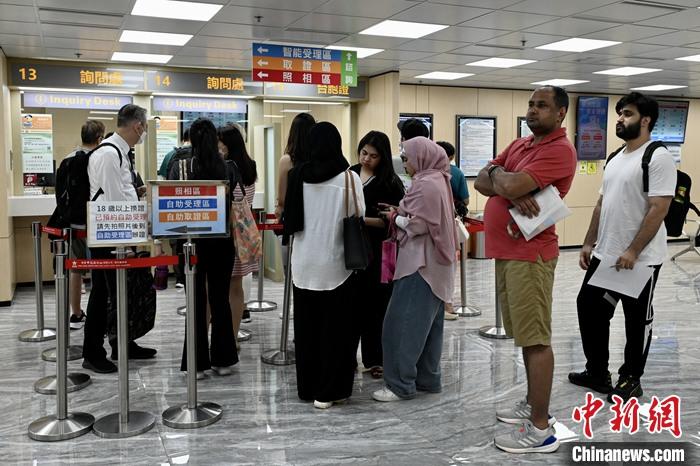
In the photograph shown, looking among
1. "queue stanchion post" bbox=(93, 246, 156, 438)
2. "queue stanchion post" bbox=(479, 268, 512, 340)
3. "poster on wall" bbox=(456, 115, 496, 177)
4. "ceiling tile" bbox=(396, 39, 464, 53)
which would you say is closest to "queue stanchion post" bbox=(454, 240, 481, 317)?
"queue stanchion post" bbox=(479, 268, 512, 340)

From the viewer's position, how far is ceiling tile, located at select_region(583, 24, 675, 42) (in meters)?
6.16

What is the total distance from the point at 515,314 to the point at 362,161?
136 cm

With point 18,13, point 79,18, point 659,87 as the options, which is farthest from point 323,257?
point 659,87

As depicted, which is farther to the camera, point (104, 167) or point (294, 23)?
point (294, 23)

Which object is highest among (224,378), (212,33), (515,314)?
(212,33)

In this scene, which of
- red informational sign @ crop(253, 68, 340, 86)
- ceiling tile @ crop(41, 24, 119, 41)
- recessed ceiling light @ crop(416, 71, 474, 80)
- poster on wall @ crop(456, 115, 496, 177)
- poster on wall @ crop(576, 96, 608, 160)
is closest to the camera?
ceiling tile @ crop(41, 24, 119, 41)

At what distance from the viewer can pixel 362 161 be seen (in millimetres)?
3807

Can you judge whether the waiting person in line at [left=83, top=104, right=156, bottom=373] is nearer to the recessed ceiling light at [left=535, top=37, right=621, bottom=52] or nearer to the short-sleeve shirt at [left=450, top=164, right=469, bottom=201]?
the short-sleeve shirt at [left=450, top=164, right=469, bottom=201]

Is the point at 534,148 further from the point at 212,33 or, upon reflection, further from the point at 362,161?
the point at 212,33

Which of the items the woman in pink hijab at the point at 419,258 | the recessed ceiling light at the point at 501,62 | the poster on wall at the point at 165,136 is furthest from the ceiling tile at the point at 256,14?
the recessed ceiling light at the point at 501,62

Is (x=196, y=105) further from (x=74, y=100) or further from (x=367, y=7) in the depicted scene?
(x=367, y=7)

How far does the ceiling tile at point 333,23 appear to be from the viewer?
5672 millimetres

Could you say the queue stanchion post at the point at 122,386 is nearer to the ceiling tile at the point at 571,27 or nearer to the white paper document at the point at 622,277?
the white paper document at the point at 622,277

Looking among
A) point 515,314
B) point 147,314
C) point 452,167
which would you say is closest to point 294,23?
point 452,167
